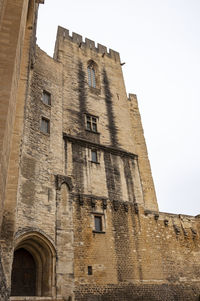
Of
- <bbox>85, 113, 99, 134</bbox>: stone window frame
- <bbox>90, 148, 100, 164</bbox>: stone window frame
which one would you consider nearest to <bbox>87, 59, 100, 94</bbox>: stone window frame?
<bbox>85, 113, 99, 134</bbox>: stone window frame

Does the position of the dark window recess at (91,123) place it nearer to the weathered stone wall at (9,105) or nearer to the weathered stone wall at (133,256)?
the weathered stone wall at (133,256)

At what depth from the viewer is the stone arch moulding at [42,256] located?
9545 millimetres

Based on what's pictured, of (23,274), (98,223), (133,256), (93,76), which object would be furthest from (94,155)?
(93,76)

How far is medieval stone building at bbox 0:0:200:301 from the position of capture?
9578mm

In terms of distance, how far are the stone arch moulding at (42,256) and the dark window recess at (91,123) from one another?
7.39m

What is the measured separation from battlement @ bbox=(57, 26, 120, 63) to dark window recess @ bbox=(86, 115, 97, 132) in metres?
6.45

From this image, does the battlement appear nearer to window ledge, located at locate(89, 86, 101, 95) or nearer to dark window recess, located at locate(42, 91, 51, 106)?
window ledge, located at locate(89, 86, 101, 95)

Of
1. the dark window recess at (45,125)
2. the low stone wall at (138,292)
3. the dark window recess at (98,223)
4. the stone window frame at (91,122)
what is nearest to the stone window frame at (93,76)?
the stone window frame at (91,122)

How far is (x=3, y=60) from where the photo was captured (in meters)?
5.09

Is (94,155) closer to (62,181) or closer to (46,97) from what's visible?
(62,181)

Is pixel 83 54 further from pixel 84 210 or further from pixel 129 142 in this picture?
pixel 84 210

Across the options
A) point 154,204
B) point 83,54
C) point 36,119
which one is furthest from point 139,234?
point 83,54

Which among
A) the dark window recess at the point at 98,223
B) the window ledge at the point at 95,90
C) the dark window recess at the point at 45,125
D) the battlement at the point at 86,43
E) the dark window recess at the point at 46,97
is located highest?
the battlement at the point at 86,43

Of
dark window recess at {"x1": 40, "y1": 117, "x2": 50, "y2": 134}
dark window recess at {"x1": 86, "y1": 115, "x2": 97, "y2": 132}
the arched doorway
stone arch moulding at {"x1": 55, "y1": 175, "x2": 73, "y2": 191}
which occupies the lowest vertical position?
the arched doorway
